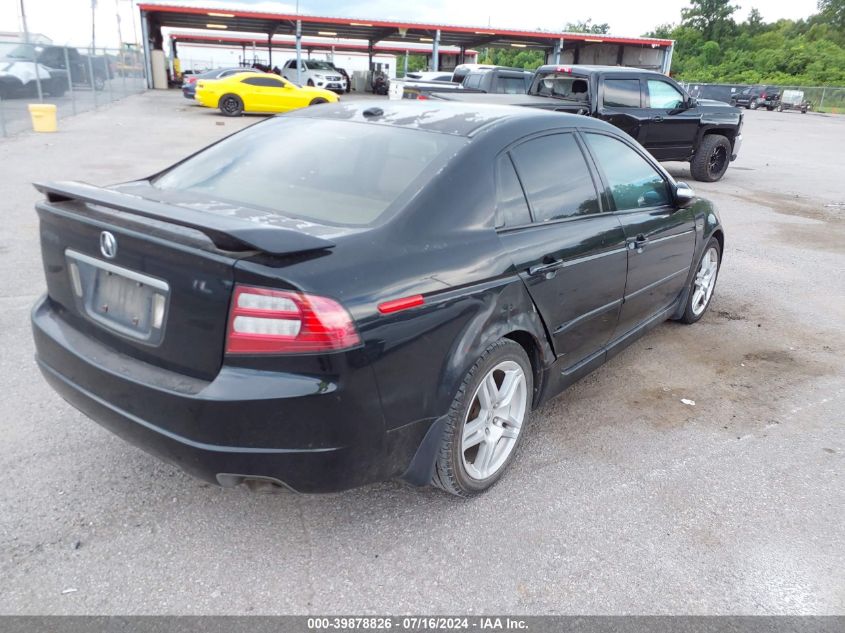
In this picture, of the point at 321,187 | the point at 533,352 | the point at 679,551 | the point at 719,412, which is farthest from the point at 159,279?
the point at 719,412

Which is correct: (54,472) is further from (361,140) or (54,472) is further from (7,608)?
(361,140)

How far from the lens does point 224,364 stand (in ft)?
7.20

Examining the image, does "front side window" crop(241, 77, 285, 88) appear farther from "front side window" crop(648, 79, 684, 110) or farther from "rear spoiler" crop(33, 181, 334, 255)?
"rear spoiler" crop(33, 181, 334, 255)

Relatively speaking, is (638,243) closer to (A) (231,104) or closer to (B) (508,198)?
(B) (508,198)

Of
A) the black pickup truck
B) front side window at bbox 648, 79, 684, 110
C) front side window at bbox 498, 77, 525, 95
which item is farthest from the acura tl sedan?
front side window at bbox 498, 77, 525, 95

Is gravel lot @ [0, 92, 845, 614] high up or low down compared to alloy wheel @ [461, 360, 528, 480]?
down

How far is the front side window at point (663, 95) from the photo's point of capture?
38.8 ft

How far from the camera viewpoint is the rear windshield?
2715 millimetres

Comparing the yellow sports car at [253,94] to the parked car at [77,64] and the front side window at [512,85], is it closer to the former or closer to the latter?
the parked car at [77,64]

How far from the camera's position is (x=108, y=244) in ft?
7.96

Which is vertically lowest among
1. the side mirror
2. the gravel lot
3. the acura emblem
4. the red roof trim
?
the gravel lot

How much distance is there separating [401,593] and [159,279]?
4.57ft

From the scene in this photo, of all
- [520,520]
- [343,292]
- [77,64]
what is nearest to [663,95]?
[520,520]

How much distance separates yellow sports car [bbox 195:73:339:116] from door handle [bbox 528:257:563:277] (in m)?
20.3
